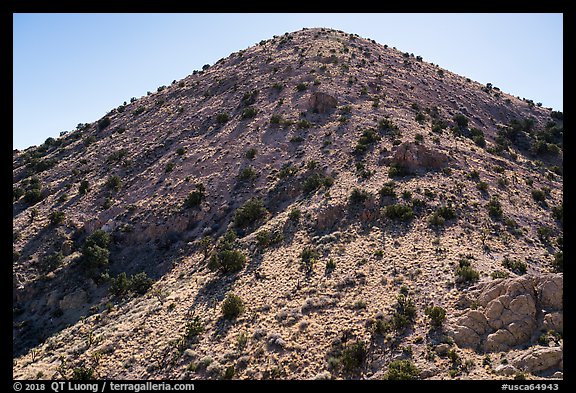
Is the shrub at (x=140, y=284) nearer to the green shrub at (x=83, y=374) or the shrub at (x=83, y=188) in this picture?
the green shrub at (x=83, y=374)

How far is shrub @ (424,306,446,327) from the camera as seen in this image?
1659 centimetres

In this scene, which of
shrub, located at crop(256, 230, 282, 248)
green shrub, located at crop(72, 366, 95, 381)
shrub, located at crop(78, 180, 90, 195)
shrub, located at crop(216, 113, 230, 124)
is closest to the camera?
green shrub, located at crop(72, 366, 95, 381)

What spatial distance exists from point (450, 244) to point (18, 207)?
41413 millimetres

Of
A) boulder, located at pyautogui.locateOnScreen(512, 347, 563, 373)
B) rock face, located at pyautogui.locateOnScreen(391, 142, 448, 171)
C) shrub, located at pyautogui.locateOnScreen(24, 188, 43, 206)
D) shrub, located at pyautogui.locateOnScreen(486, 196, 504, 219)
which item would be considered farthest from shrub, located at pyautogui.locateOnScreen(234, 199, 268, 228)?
shrub, located at pyautogui.locateOnScreen(24, 188, 43, 206)

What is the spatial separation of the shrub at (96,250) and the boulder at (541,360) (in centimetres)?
2847

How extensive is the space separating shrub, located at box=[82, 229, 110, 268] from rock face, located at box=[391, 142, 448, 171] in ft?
83.1

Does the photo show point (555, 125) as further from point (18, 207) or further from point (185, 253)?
point (18, 207)

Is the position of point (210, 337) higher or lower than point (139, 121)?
lower

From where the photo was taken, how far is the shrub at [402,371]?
14086mm

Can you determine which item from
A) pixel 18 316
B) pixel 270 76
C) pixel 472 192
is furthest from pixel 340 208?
pixel 270 76

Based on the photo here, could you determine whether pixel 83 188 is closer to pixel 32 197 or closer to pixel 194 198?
pixel 32 197

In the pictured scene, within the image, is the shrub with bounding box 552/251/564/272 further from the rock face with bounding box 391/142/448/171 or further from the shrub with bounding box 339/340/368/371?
the shrub with bounding box 339/340/368/371

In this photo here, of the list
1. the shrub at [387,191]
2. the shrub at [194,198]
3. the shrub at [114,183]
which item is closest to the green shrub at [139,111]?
the shrub at [114,183]

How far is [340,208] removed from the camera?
2712cm
